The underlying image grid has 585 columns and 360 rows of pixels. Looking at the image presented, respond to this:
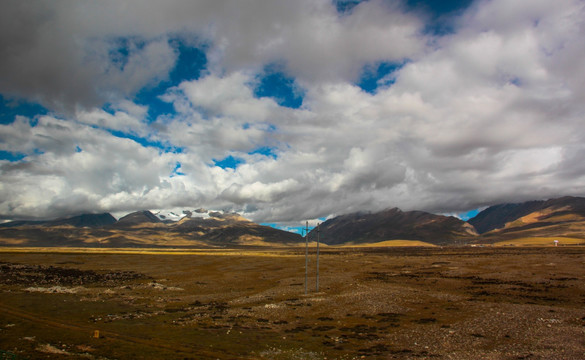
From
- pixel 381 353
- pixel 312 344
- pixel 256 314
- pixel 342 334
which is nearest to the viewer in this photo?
pixel 381 353

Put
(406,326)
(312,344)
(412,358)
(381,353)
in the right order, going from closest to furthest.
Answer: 1. (412,358)
2. (381,353)
3. (312,344)
4. (406,326)

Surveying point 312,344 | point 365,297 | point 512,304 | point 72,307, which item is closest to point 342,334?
point 312,344

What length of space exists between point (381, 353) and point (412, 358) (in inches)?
87.5

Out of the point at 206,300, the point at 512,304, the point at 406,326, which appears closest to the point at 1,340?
the point at 206,300

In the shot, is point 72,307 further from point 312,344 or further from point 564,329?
point 564,329

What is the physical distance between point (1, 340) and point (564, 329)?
42.7 m

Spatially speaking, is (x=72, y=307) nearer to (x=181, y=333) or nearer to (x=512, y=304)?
(x=181, y=333)

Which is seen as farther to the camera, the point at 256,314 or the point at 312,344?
the point at 256,314

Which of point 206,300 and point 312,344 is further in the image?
point 206,300

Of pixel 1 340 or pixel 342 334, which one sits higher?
pixel 1 340

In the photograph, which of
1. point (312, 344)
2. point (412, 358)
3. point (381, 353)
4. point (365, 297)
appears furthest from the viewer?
point (365, 297)

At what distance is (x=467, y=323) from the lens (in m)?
30.8

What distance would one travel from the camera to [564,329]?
27.2m

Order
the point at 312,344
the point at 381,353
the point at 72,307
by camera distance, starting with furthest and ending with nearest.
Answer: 1. the point at 72,307
2. the point at 312,344
3. the point at 381,353
